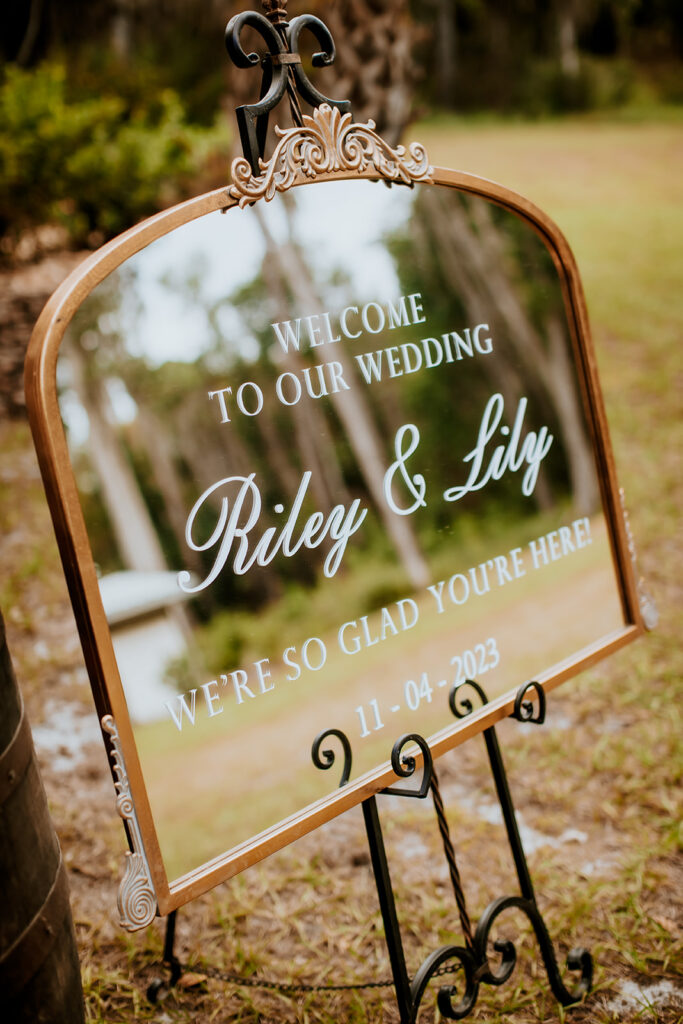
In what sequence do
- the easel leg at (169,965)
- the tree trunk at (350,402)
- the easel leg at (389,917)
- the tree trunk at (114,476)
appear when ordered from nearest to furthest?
the easel leg at (389,917) < the easel leg at (169,965) < the tree trunk at (114,476) < the tree trunk at (350,402)

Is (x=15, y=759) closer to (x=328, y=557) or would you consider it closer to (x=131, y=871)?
(x=131, y=871)

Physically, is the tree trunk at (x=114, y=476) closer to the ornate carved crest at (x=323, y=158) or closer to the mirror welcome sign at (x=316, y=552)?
the mirror welcome sign at (x=316, y=552)

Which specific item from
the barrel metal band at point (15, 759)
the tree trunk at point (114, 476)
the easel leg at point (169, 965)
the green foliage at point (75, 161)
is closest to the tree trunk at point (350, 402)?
the tree trunk at point (114, 476)

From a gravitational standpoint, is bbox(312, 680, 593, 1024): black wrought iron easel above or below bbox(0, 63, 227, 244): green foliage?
below

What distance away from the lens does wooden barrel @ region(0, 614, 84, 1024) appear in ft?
3.12

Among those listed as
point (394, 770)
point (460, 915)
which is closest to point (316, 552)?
point (394, 770)

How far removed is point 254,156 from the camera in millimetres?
1114

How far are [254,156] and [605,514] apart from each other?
0.87m

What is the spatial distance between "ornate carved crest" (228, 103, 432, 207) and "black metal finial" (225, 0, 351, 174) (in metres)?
0.02

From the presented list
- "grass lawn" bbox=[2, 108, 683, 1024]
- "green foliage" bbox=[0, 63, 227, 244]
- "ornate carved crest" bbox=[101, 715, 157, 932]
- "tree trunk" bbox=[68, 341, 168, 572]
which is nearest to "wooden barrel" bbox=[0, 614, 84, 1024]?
"ornate carved crest" bbox=[101, 715, 157, 932]

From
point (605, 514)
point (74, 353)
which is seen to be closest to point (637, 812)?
point (605, 514)

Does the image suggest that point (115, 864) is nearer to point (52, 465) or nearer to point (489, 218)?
point (52, 465)

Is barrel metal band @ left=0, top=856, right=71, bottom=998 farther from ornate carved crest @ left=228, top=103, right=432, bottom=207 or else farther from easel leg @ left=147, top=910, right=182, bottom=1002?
ornate carved crest @ left=228, top=103, right=432, bottom=207

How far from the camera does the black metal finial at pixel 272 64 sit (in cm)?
110
